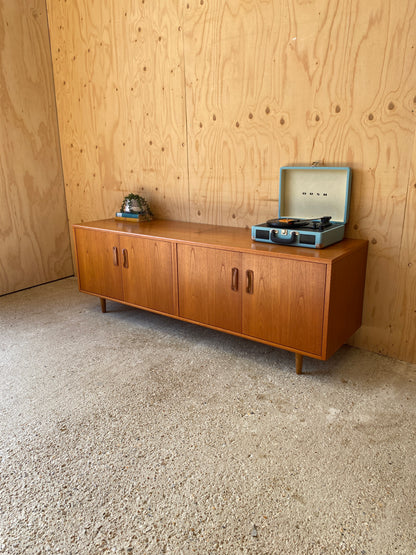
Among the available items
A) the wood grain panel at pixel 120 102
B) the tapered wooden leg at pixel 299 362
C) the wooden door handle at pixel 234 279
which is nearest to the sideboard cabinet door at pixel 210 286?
the wooden door handle at pixel 234 279

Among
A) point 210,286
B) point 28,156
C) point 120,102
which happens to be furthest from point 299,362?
point 28,156

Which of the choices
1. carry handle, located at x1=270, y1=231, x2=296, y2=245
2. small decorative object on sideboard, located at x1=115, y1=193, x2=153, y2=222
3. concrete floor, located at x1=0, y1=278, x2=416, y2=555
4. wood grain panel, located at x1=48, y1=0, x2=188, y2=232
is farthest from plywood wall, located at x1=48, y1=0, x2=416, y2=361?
concrete floor, located at x1=0, y1=278, x2=416, y2=555

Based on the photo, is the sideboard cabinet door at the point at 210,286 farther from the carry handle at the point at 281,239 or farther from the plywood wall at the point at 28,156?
the plywood wall at the point at 28,156

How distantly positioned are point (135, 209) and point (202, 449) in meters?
1.96

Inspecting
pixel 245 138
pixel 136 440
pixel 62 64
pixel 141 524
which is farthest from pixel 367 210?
pixel 62 64

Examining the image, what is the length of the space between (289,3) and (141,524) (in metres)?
2.56

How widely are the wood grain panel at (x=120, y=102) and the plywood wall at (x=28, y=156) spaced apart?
0.12 metres

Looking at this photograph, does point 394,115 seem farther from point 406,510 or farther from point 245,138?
point 406,510

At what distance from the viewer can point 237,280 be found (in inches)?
89.5

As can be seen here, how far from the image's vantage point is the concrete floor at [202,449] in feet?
4.27

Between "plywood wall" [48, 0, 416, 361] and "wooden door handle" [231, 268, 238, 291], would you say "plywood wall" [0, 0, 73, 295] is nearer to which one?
"plywood wall" [48, 0, 416, 361]

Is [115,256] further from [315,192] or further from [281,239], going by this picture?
[315,192]

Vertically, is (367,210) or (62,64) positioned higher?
(62,64)

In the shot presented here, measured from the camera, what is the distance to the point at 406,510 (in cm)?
137
